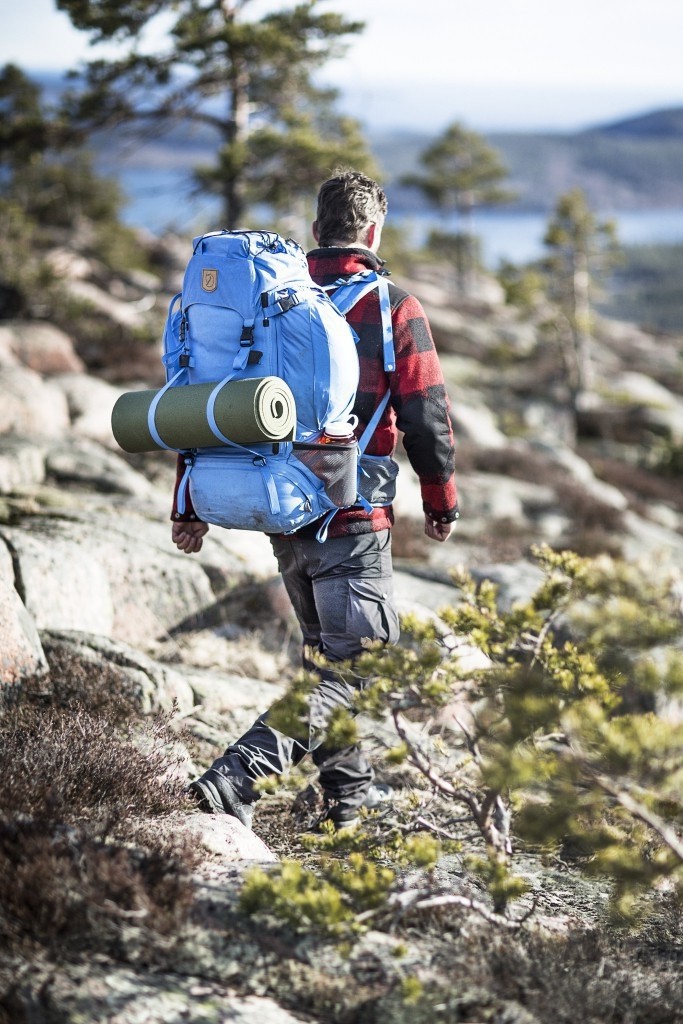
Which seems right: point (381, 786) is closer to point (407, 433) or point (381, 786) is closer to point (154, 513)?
point (407, 433)

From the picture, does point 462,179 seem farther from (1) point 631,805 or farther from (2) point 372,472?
(1) point 631,805

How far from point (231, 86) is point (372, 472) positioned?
13138mm

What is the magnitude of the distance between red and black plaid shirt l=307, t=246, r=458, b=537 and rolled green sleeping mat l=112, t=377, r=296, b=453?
1.71 ft

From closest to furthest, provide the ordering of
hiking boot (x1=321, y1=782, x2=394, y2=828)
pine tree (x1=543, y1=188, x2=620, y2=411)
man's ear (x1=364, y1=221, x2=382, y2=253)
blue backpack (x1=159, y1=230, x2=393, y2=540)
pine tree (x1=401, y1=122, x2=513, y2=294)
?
blue backpack (x1=159, y1=230, x2=393, y2=540) < man's ear (x1=364, y1=221, x2=382, y2=253) < hiking boot (x1=321, y1=782, x2=394, y2=828) < pine tree (x1=543, y1=188, x2=620, y2=411) < pine tree (x1=401, y1=122, x2=513, y2=294)

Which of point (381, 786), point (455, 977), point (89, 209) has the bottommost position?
point (381, 786)

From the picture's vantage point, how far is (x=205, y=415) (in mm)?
3164

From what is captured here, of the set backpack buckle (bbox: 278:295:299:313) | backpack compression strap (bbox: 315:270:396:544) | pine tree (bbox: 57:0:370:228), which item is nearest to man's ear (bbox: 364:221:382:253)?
backpack compression strap (bbox: 315:270:396:544)

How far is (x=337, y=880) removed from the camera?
259 centimetres

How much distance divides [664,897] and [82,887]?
2301mm

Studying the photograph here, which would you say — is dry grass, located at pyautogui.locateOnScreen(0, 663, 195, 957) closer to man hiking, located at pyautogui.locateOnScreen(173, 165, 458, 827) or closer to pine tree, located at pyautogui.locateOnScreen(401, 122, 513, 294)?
man hiking, located at pyautogui.locateOnScreen(173, 165, 458, 827)

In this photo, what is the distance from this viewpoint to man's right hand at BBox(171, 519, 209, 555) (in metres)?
3.86

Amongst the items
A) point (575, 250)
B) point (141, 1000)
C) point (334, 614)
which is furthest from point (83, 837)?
point (575, 250)

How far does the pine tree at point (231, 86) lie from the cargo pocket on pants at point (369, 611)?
11972mm

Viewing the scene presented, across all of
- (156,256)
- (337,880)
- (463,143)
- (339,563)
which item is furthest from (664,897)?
(463,143)
